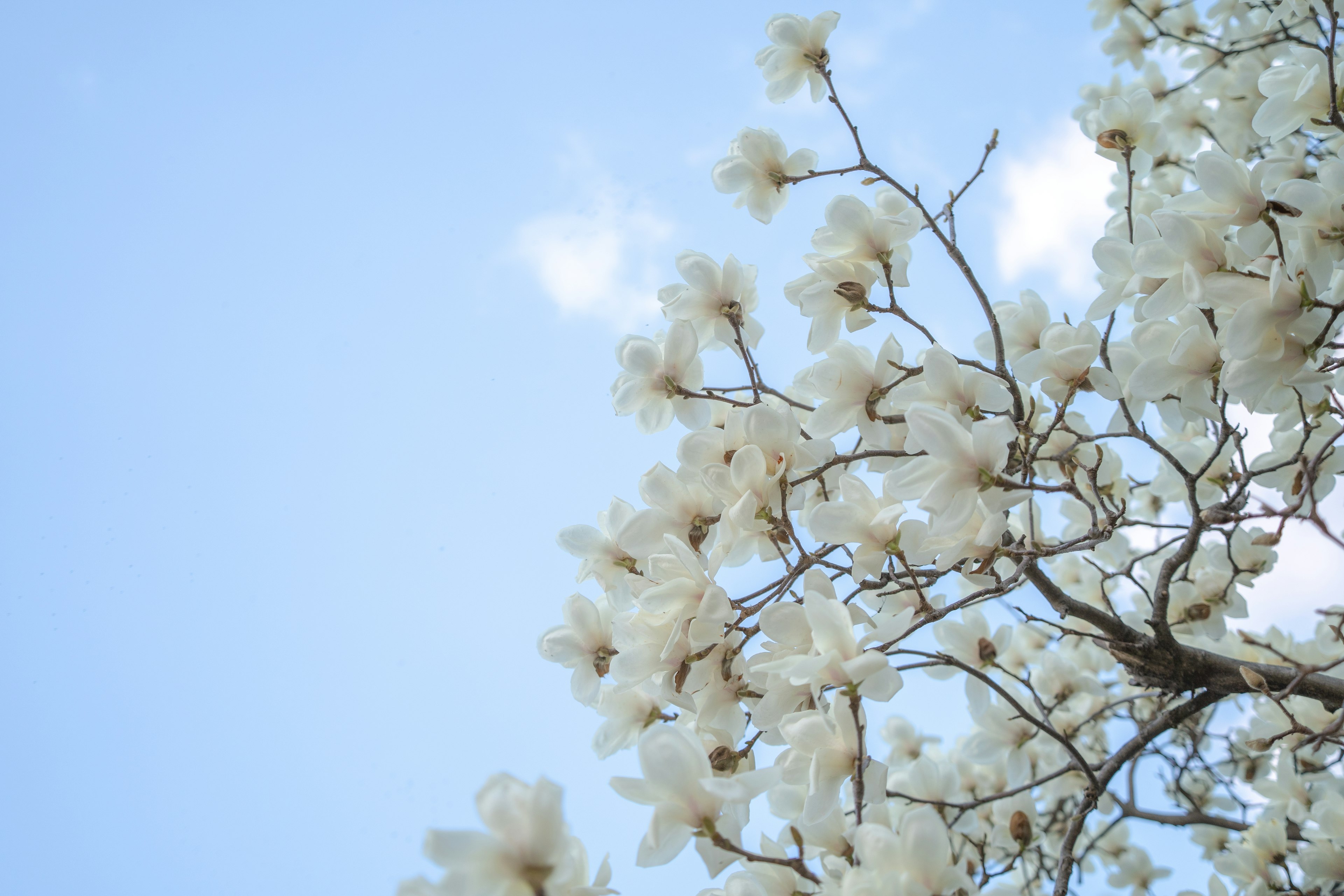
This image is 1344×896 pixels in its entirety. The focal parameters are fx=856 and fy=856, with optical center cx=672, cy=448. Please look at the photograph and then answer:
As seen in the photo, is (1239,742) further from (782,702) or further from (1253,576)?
(782,702)

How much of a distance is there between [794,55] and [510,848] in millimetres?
1338

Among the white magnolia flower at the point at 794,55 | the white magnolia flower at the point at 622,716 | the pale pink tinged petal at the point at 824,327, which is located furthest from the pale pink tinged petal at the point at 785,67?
the white magnolia flower at the point at 622,716

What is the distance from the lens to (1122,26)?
2.54m

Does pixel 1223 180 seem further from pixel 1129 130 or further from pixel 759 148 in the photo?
pixel 759 148

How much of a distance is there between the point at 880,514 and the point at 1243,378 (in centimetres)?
47

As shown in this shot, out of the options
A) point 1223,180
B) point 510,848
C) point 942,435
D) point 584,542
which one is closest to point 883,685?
point 942,435

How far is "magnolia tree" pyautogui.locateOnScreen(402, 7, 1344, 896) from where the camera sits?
2.86 ft

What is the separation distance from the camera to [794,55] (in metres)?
1.49

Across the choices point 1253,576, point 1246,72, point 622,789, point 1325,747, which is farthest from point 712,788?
point 1246,72

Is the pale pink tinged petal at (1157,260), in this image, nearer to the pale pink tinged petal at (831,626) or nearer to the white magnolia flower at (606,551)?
the pale pink tinged petal at (831,626)

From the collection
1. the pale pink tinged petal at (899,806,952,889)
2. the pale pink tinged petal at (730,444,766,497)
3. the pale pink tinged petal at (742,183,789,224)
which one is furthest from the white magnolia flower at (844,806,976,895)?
the pale pink tinged petal at (742,183,789,224)

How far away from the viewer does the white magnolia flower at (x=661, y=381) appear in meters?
1.25

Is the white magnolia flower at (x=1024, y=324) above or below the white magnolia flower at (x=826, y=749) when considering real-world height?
above

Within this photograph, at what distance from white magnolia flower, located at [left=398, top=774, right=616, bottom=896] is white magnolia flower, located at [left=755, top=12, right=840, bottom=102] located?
1.27 m
